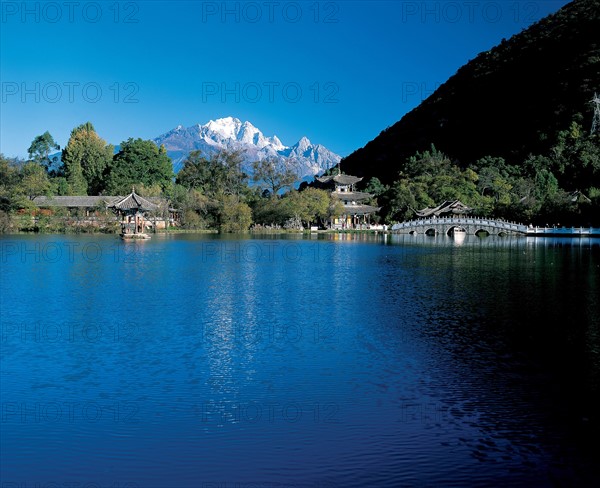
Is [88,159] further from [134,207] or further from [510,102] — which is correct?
[510,102]

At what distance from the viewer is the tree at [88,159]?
316ft

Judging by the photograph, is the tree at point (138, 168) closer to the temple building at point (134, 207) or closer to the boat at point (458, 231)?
the temple building at point (134, 207)

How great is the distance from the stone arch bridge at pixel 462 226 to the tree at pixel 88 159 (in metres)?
47.5

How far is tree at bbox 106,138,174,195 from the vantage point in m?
90.6

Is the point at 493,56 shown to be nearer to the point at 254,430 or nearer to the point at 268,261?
the point at 268,261

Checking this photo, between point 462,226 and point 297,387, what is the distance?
212 ft

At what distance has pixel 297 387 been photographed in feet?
39.4

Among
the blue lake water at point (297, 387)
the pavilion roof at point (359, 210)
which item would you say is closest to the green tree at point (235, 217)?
the pavilion roof at point (359, 210)

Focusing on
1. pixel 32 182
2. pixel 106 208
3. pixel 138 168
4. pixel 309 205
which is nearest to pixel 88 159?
pixel 138 168

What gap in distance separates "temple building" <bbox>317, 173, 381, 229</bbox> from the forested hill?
891 inches

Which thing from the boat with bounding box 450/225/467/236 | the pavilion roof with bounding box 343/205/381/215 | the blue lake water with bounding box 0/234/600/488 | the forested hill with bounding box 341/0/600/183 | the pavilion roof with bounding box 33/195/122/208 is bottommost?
the blue lake water with bounding box 0/234/600/488

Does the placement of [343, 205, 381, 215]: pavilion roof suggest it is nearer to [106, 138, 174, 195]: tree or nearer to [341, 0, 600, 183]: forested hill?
[106, 138, 174, 195]: tree

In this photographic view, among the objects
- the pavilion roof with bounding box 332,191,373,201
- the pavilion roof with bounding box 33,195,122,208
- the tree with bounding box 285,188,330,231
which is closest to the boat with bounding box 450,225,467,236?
the tree with bounding box 285,188,330,231

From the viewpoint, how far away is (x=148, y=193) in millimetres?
84000
